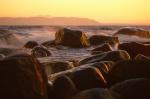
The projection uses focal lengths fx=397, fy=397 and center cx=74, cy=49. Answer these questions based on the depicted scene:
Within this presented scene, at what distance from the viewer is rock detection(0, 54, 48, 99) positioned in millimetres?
4605

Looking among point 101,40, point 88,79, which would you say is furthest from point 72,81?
point 101,40

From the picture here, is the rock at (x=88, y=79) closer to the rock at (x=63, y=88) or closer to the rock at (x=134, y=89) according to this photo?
the rock at (x=63, y=88)

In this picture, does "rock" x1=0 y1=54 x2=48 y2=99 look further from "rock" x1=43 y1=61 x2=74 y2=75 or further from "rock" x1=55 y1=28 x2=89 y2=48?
"rock" x1=55 y1=28 x2=89 y2=48

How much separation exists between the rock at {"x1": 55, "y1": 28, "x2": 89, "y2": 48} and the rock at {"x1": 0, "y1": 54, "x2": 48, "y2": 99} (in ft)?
32.5

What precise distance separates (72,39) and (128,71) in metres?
9.33

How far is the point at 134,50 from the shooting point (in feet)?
32.4

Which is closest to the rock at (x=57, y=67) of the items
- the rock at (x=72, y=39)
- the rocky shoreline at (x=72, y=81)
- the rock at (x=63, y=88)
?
the rocky shoreline at (x=72, y=81)

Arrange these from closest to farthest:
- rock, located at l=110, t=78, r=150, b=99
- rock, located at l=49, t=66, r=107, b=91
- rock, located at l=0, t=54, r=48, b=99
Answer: rock, located at l=0, t=54, r=48, b=99 → rock, located at l=110, t=78, r=150, b=99 → rock, located at l=49, t=66, r=107, b=91

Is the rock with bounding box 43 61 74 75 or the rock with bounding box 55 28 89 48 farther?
the rock with bounding box 55 28 89 48

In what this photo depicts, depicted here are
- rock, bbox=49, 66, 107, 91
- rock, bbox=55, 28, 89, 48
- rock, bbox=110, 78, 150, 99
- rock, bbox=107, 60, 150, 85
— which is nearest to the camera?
rock, bbox=110, 78, 150, 99

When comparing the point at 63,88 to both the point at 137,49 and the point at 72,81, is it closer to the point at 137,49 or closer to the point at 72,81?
the point at 72,81

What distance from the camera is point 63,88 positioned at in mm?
5203

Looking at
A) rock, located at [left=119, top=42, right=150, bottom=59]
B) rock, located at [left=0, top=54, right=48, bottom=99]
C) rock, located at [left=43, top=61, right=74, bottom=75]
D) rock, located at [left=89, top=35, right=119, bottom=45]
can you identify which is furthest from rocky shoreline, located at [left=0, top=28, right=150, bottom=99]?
rock, located at [left=89, top=35, right=119, bottom=45]

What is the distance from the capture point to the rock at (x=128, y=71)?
570cm
